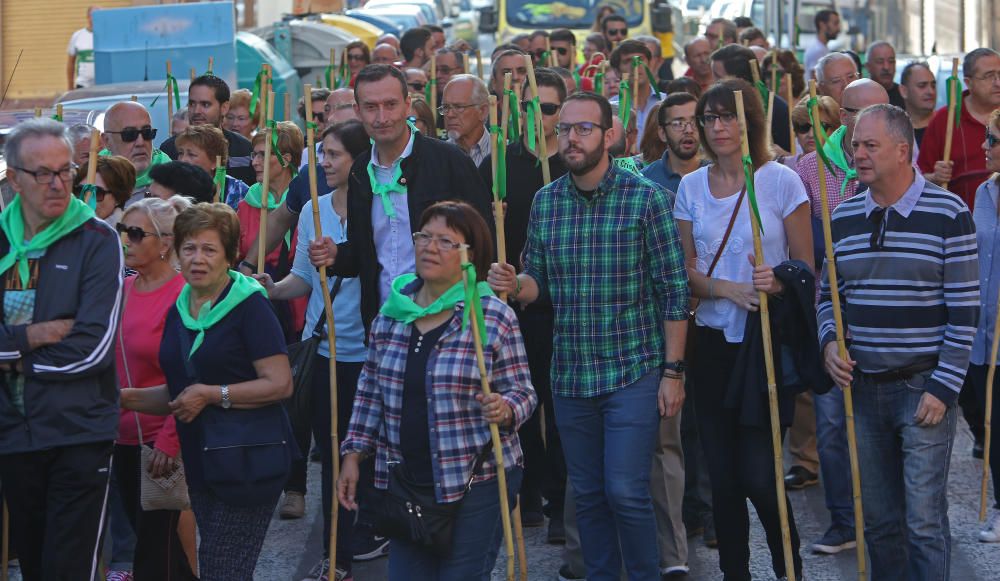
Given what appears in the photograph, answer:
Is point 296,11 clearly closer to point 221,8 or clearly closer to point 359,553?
point 221,8

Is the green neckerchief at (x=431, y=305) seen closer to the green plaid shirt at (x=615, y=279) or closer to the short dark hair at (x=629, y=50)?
the green plaid shirt at (x=615, y=279)

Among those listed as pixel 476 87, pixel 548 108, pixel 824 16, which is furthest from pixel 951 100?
pixel 824 16

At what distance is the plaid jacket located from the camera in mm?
5125

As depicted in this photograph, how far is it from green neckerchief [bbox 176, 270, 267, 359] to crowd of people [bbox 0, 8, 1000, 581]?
0.01 m

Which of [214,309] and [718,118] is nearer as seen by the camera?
[214,309]

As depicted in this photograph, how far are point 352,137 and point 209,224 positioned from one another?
171 cm

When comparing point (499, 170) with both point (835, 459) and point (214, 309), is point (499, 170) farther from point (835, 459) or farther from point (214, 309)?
point (835, 459)

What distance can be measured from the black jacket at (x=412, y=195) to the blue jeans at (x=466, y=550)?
172cm

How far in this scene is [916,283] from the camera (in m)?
5.78

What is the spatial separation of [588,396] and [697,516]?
177 centimetres

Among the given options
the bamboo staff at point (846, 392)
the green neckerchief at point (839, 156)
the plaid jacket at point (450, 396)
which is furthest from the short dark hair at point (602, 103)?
the green neckerchief at point (839, 156)

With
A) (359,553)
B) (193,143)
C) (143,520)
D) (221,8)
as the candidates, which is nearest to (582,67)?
(221,8)

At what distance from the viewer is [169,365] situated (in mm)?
5738

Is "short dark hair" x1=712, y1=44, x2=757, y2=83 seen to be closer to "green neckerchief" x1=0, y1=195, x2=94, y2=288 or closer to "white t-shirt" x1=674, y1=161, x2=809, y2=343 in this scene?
"white t-shirt" x1=674, y1=161, x2=809, y2=343
